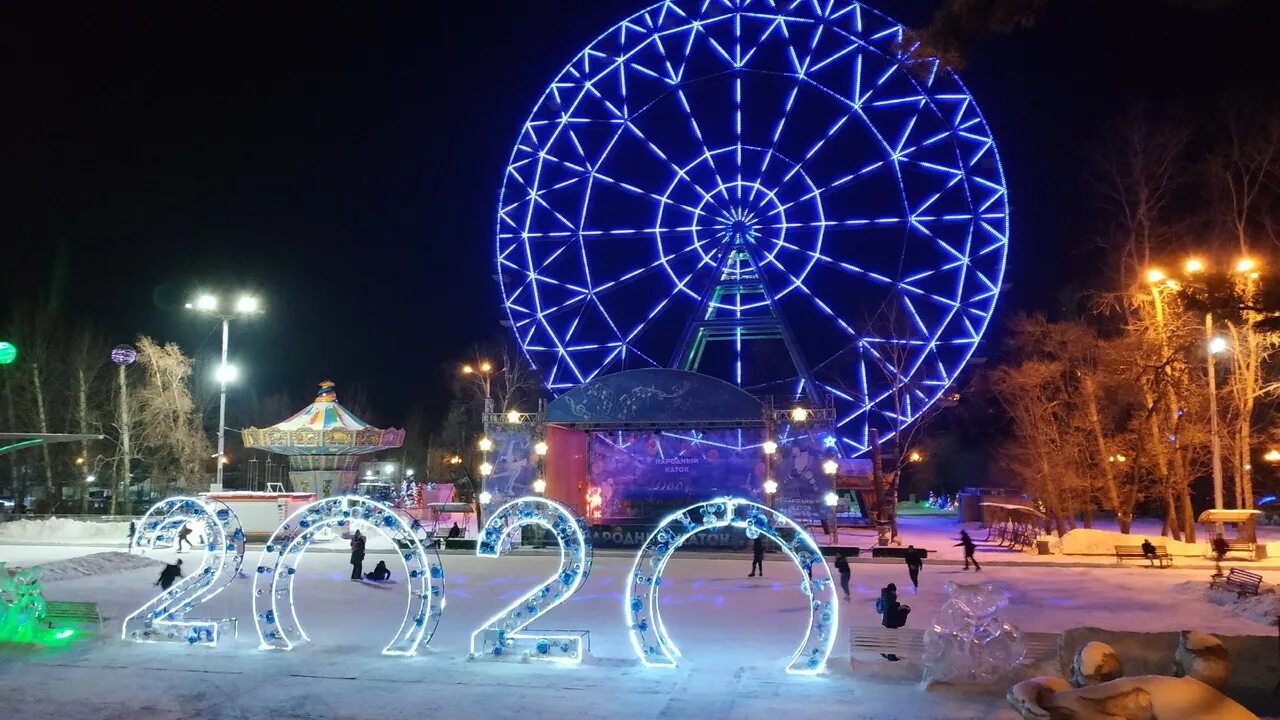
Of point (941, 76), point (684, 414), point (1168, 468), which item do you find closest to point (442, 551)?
point (684, 414)

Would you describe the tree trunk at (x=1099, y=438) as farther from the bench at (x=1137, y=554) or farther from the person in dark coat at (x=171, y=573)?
the person in dark coat at (x=171, y=573)

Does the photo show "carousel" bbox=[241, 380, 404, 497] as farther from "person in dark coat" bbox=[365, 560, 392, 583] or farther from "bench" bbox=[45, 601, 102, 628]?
"bench" bbox=[45, 601, 102, 628]

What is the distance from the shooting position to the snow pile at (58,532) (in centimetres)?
2864

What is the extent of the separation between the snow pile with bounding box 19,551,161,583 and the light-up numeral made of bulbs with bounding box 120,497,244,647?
783cm

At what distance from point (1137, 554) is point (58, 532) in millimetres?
30755

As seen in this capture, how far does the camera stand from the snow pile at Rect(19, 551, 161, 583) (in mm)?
19016

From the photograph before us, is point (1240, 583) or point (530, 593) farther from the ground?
point (530, 593)

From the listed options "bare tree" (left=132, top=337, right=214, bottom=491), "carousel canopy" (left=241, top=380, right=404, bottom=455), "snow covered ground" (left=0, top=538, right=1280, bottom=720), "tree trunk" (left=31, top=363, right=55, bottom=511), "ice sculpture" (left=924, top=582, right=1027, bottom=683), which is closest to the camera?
"snow covered ground" (left=0, top=538, right=1280, bottom=720)

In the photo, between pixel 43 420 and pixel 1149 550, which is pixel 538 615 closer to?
pixel 1149 550

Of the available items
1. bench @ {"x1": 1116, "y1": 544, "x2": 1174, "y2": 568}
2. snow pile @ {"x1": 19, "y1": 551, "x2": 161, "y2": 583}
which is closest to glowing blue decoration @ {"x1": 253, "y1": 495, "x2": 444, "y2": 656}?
snow pile @ {"x1": 19, "y1": 551, "x2": 161, "y2": 583}

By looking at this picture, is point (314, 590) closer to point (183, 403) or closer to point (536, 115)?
A: point (536, 115)

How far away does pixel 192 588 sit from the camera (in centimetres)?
1187

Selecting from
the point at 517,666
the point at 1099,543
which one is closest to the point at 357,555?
the point at 517,666

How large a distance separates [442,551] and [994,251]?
1710 cm
